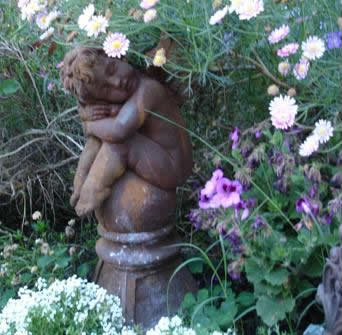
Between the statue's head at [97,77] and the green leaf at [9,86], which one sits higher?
the statue's head at [97,77]

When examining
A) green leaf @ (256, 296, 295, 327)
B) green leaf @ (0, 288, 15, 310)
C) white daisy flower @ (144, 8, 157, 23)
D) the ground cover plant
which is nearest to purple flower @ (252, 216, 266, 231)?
the ground cover plant

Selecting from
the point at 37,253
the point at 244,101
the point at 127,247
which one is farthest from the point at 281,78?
the point at 37,253

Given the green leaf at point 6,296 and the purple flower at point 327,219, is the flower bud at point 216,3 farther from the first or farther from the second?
the green leaf at point 6,296

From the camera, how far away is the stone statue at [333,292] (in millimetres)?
1393

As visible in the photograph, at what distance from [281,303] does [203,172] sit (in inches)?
35.4

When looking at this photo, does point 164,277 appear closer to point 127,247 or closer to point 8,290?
point 127,247

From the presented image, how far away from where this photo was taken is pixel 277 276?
1.79 metres

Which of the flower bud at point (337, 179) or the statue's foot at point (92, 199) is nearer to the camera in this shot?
the flower bud at point (337, 179)

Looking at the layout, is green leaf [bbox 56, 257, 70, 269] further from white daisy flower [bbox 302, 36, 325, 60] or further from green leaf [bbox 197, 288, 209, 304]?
white daisy flower [bbox 302, 36, 325, 60]

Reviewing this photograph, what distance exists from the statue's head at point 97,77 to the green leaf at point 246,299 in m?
0.73

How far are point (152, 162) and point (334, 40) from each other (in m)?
0.65

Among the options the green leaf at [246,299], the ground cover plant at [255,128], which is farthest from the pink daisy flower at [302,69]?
the green leaf at [246,299]

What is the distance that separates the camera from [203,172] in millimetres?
2627

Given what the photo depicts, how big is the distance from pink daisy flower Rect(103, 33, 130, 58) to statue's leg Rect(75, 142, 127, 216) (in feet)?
0.96
